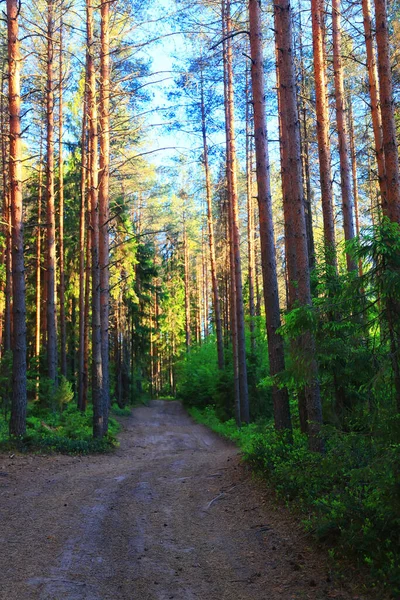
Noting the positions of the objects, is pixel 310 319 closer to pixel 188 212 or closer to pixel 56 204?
pixel 56 204

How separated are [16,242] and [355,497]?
9757mm

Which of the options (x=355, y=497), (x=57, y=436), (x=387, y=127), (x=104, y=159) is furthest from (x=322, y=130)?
(x=57, y=436)

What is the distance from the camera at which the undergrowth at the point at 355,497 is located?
412 centimetres

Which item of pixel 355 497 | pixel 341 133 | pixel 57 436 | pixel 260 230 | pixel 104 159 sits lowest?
pixel 57 436

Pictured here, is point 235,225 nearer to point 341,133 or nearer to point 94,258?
point 341,133

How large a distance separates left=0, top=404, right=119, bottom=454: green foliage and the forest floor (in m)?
1.42

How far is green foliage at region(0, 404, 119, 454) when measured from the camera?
11875 mm

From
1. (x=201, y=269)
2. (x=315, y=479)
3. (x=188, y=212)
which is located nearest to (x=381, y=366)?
(x=315, y=479)

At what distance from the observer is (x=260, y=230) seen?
1044cm

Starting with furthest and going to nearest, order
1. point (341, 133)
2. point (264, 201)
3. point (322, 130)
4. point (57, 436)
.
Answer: point (341, 133)
point (57, 436)
point (322, 130)
point (264, 201)

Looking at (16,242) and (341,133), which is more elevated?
(341,133)

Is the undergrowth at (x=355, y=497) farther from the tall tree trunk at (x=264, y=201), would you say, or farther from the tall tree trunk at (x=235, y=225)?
the tall tree trunk at (x=235, y=225)

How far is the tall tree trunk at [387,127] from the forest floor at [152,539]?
446 centimetres

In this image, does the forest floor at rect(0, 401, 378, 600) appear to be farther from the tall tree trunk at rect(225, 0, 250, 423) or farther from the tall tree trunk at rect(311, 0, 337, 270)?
the tall tree trunk at rect(225, 0, 250, 423)
